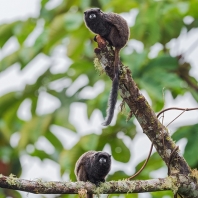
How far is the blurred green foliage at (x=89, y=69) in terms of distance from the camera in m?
6.12

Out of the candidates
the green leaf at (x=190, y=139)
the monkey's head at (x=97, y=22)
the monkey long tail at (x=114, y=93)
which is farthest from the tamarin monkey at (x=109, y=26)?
the green leaf at (x=190, y=139)

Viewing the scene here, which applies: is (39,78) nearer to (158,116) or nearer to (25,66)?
(25,66)

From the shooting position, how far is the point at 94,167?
4734mm

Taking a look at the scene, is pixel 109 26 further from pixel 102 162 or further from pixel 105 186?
pixel 105 186

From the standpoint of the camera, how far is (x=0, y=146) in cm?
855

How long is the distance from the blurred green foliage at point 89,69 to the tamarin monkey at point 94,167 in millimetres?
976

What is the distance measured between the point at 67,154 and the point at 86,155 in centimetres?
159

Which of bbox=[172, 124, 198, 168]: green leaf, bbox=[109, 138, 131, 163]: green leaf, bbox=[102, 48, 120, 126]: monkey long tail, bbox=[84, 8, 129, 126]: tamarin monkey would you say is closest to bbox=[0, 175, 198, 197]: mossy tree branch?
bbox=[102, 48, 120, 126]: monkey long tail

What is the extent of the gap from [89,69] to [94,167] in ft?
8.46

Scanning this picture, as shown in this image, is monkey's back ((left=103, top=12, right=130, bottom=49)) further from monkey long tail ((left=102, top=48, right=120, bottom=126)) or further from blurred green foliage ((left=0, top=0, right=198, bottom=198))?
blurred green foliage ((left=0, top=0, right=198, bottom=198))

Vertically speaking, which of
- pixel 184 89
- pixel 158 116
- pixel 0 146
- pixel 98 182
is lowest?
pixel 98 182

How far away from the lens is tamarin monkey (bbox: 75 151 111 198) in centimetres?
462

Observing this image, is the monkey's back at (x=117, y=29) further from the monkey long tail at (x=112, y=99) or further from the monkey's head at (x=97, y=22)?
the monkey long tail at (x=112, y=99)

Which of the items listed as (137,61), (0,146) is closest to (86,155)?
(137,61)
